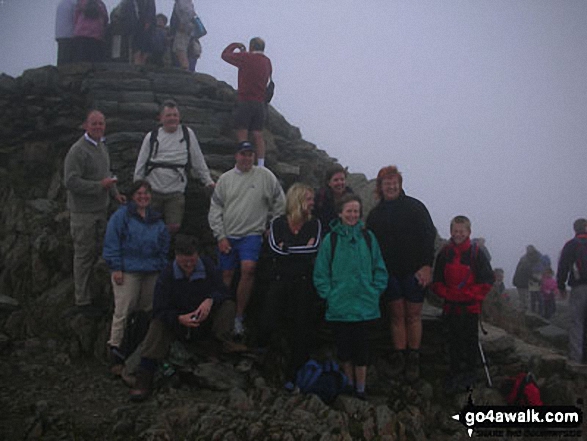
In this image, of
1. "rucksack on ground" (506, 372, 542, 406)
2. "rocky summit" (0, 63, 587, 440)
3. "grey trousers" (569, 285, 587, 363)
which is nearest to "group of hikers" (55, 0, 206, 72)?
"rocky summit" (0, 63, 587, 440)

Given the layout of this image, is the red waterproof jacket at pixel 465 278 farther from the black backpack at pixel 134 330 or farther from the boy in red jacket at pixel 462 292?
the black backpack at pixel 134 330

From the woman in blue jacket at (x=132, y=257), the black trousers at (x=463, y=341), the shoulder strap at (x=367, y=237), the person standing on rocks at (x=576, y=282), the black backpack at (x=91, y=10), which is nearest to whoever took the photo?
the shoulder strap at (x=367, y=237)

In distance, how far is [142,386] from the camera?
225 inches

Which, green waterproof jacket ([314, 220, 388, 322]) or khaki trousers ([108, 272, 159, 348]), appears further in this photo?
khaki trousers ([108, 272, 159, 348])

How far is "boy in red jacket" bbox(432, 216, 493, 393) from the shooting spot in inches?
253

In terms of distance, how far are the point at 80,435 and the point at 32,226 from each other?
5.96 m

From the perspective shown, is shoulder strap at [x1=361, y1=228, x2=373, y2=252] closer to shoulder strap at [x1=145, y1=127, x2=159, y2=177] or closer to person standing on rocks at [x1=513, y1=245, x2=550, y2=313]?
shoulder strap at [x1=145, y1=127, x2=159, y2=177]

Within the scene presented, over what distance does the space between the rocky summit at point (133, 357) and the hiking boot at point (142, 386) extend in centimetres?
14

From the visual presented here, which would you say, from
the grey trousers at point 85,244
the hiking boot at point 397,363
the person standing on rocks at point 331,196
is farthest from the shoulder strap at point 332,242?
the grey trousers at point 85,244

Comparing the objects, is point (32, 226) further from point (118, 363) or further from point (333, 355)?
point (333, 355)

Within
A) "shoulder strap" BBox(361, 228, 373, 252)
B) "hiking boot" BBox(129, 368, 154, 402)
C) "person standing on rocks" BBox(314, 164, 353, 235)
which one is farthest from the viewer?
"person standing on rocks" BBox(314, 164, 353, 235)

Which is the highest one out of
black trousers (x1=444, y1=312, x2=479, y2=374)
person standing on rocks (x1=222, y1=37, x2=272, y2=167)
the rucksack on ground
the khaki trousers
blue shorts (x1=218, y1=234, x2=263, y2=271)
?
person standing on rocks (x1=222, y1=37, x2=272, y2=167)

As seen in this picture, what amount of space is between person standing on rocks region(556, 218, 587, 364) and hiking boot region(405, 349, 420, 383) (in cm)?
413

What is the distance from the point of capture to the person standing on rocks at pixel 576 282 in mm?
8445
